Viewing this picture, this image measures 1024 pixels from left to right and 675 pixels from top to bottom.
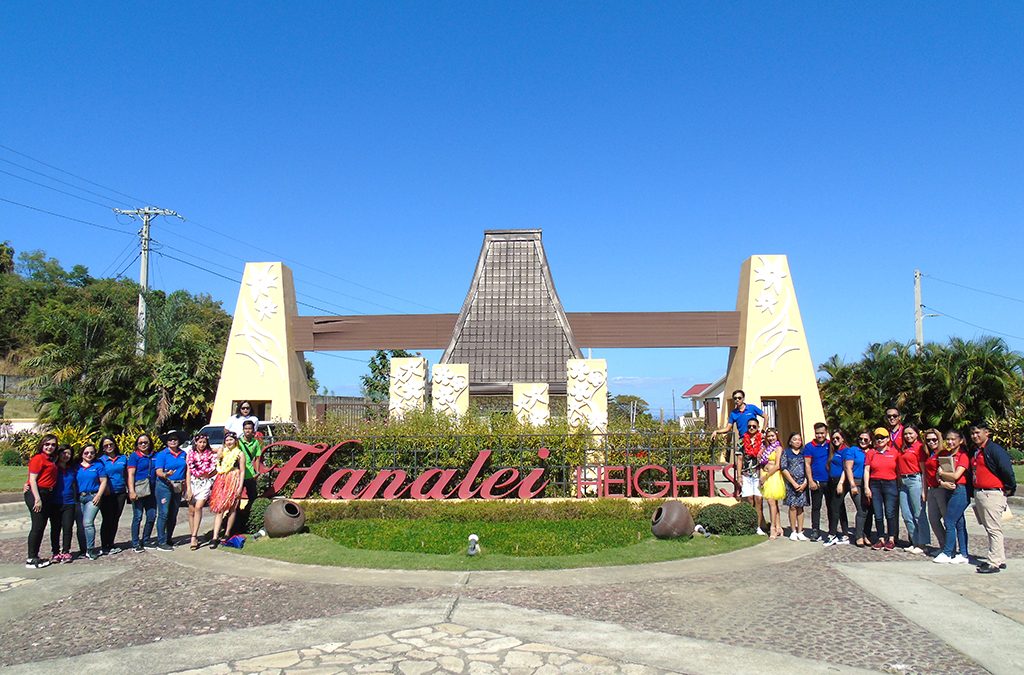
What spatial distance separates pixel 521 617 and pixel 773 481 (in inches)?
212

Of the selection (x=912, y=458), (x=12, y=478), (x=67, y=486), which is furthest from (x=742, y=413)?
(x=12, y=478)

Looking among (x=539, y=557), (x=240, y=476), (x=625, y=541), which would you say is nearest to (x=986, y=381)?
(x=625, y=541)

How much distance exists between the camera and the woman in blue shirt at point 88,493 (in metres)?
9.43

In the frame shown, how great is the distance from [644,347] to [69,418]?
1552 centimetres

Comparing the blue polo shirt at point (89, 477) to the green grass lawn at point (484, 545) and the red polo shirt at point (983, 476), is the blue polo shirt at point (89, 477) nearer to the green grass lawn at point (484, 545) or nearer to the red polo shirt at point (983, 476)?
the green grass lawn at point (484, 545)

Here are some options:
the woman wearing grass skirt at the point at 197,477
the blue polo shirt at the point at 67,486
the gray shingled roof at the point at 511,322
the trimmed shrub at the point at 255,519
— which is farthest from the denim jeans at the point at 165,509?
the gray shingled roof at the point at 511,322

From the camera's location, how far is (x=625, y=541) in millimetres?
10312

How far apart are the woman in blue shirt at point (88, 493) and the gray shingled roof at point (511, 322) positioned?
39.2 ft

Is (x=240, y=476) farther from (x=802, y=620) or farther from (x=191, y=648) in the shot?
(x=802, y=620)

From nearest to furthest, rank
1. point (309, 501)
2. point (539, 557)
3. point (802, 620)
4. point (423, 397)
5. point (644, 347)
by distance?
point (802, 620) → point (539, 557) → point (309, 501) → point (423, 397) → point (644, 347)

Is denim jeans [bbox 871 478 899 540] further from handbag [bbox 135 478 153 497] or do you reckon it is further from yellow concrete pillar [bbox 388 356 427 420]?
yellow concrete pillar [bbox 388 356 427 420]

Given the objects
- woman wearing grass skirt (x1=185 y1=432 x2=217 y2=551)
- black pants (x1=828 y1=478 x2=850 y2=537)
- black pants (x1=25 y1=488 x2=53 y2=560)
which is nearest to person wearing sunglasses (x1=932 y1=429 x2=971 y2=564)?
black pants (x1=828 y1=478 x2=850 y2=537)

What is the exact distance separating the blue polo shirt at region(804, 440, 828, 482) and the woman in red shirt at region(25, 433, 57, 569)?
387 inches

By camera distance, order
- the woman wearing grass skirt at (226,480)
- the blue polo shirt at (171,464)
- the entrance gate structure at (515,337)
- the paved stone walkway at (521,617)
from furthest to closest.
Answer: the entrance gate structure at (515,337) < the woman wearing grass skirt at (226,480) < the blue polo shirt at (171,464) < the paved stone walkway at (521,617)
